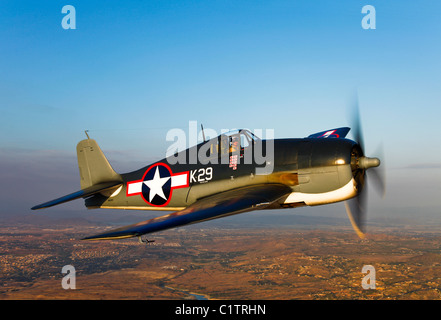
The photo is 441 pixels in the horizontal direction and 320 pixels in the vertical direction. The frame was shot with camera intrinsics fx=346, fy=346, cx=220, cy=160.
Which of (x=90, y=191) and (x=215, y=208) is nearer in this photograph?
(x=215, y=208)

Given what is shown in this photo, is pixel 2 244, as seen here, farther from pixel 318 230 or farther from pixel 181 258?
pixel 318 230

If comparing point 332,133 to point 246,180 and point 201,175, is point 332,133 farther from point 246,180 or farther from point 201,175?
point 201,175

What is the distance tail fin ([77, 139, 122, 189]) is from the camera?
1575 cm

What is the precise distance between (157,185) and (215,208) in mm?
4150

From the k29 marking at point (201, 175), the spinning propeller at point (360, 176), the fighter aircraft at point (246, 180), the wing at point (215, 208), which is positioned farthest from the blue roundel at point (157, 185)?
the spinning propeller at point (360, 176)

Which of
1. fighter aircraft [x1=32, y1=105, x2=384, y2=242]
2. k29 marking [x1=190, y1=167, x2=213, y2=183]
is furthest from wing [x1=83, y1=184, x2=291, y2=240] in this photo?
k29 marking [x1=190, y1=167, x2=213, y2=183]

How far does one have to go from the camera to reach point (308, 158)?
457 inches

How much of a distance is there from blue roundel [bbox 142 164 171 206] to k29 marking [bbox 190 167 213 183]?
1108 millimetres

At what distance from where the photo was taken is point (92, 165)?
1614cm

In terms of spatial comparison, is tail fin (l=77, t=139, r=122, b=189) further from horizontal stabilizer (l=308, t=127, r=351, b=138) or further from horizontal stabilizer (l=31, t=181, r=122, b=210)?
horizontal stabilizer (l=308, t=127, r=351, b=138)

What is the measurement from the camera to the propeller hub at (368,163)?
11500 millimetres

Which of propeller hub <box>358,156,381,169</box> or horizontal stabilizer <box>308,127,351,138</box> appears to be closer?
propeller hub <box>358,156,381,169</box>

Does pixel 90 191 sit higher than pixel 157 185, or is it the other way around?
pixel 157 185

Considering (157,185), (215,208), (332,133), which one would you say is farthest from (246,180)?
(332,133)
